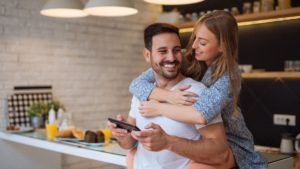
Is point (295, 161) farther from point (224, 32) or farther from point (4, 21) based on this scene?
point (4, 21)

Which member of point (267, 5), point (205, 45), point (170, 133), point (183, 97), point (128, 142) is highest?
point (267, 5)

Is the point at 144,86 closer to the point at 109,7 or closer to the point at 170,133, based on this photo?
the point at 170,133

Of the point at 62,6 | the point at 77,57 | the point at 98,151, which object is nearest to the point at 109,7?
the point at 62,6

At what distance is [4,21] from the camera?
3.91m

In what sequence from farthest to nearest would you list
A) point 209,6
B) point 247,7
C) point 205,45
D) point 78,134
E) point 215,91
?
1. point 209,6
2. point 247,7
3. point 78,134
4. point 205,45
5. point 215,91

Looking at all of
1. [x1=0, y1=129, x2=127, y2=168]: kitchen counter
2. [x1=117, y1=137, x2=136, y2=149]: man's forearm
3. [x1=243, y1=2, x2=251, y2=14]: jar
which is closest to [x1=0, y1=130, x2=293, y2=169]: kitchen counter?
[x1=0, y1=129, x2=127, y2=168]: kitchen counter

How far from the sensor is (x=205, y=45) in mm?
1611

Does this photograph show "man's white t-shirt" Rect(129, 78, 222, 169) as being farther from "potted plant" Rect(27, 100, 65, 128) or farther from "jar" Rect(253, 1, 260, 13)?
"jar" Rect(253, 1, 260, 13)

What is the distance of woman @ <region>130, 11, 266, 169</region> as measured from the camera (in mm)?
1484

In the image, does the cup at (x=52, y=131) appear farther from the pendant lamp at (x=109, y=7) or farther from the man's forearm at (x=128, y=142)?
the man's forearm at (x=128, y=142)

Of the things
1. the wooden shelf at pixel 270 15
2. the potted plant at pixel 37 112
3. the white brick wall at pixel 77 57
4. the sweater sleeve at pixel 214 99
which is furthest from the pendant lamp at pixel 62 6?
the wooden shelf at pixel 270 15

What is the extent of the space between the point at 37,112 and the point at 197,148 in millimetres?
2788

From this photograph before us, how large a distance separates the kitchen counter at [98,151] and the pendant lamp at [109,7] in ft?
3.12

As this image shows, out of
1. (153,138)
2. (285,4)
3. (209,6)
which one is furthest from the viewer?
(209,6)
